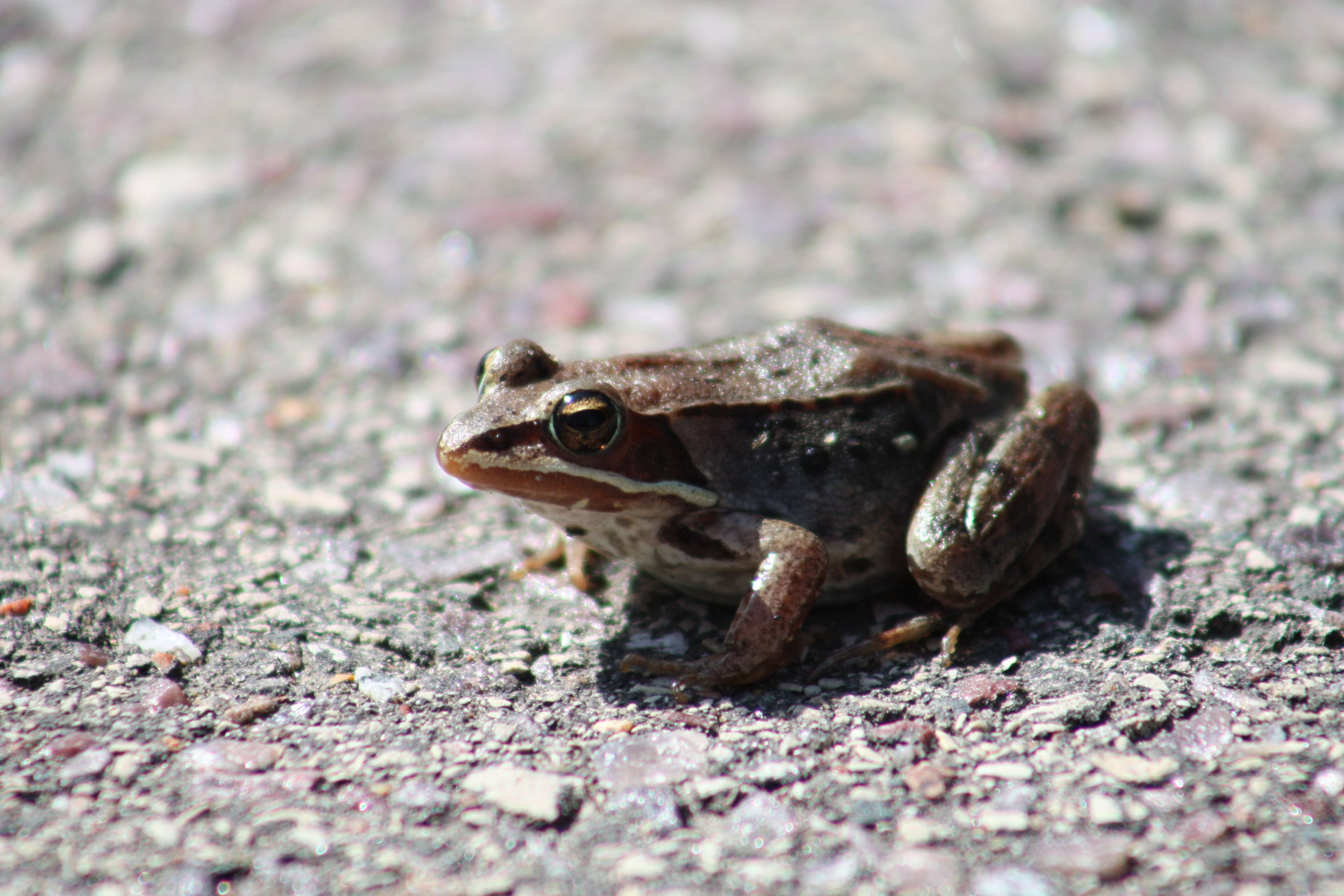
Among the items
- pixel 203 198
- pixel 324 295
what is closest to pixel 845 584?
pixel 324 295

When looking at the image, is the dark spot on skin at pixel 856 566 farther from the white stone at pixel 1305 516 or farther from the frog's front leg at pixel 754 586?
the white stone at pixel 1305 516

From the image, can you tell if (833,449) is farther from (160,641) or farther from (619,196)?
(619,196)

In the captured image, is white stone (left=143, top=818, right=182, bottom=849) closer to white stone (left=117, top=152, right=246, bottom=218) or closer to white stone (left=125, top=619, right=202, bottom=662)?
white stone (left=125, top=619, right=202, bottom=662)

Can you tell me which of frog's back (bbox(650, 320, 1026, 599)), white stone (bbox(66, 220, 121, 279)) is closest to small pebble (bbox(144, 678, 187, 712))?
frog's back (bbox(650, 320, 1026, 599))

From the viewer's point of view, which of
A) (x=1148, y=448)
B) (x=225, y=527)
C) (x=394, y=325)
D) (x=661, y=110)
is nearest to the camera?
(x=225, y=527)

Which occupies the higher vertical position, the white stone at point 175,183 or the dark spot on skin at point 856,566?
the white stone at point 175,183

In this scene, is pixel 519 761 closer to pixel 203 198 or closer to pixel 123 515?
pixel 123 515

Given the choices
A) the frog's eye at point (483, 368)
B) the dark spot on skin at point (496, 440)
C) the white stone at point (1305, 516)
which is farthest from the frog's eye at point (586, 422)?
the white stone at point (1305, 516)
